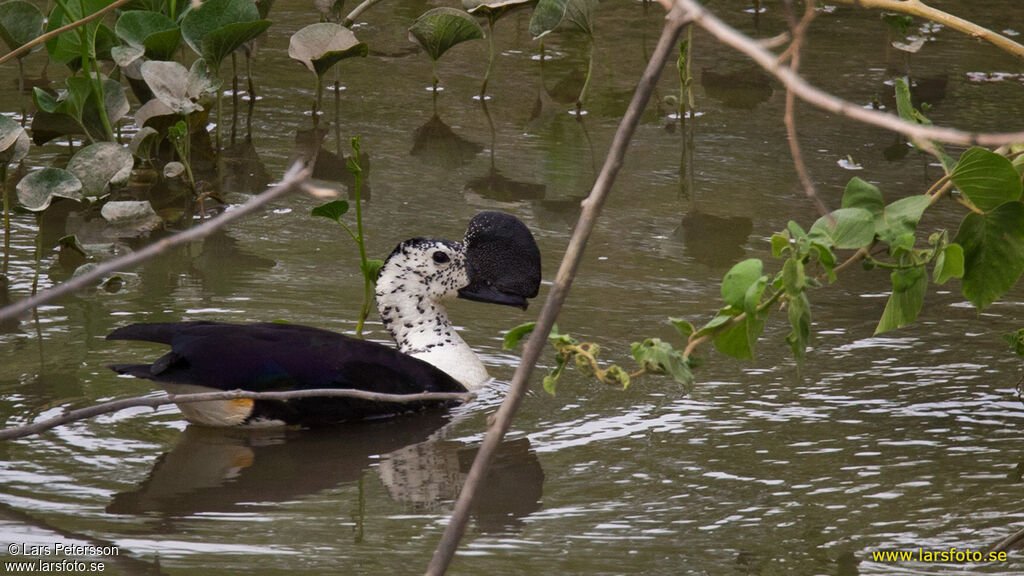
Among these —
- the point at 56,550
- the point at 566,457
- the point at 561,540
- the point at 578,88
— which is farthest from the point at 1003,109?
the point at 56,550

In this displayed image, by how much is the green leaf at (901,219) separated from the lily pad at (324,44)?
169 inches

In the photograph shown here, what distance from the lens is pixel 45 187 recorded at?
5.23 m

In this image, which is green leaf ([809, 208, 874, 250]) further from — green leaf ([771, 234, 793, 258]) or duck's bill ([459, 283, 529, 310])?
duck's bill ([459, 283, 529, 310])

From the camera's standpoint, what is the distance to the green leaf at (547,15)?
7.23 m

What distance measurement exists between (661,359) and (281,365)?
1.87 meters

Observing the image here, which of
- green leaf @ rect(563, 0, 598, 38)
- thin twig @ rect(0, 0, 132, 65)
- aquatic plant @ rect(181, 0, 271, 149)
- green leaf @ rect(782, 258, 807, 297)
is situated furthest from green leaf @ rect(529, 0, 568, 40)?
green leaf @ rect(782, 258, 807, 297)

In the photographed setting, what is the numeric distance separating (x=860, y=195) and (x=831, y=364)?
179 cm

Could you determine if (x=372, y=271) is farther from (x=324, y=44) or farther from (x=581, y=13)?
(x=581, y=13)

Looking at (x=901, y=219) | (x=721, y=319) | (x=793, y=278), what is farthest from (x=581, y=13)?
(x=793, y=278)

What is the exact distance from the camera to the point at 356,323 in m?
4.75

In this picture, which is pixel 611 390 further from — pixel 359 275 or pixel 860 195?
pixel 860 195

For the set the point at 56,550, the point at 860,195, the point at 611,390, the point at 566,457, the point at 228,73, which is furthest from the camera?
the point at 228,73

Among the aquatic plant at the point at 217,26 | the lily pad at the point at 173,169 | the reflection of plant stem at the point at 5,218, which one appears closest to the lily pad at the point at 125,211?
the reflection of plant stem at the point at 5,218

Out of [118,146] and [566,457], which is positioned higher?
[118,146]
